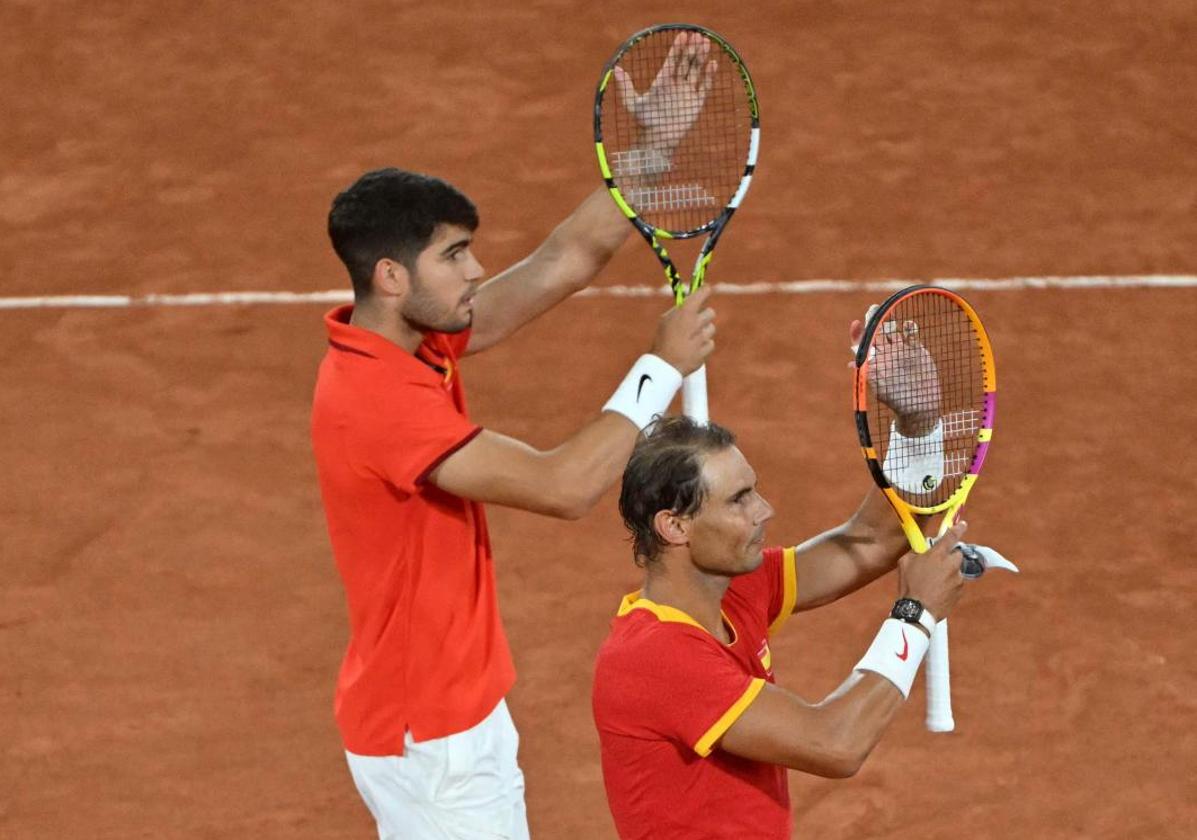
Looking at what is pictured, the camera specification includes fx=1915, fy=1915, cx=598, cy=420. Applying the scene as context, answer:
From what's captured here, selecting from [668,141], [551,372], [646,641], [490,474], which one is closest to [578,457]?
[490,474]

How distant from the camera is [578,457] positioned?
4789 millimetres

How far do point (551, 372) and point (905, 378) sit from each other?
4502 millimetres

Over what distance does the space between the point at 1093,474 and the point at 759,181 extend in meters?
3.01

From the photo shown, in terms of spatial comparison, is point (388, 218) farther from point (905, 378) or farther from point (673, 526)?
point (905, 378)

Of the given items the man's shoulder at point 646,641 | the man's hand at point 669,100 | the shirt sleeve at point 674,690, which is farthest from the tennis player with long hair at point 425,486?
the man's hand at point 669,100

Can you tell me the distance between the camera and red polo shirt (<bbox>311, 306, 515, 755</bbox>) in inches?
190

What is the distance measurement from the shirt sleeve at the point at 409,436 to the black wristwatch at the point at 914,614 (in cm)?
114

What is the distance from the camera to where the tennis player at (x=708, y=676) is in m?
4.23

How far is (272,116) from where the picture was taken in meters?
11.6

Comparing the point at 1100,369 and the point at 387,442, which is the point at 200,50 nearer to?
the point at 1100,369

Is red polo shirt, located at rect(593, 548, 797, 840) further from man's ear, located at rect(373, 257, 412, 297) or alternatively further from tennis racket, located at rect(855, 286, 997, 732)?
man's ear, located at rect(373, 257, 412, 297)

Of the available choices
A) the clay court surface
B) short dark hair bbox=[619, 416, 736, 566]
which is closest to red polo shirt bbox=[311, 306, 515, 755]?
short dark hair bbox=[619, 416, 736, 566]

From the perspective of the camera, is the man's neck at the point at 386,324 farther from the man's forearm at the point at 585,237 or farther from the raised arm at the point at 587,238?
the man's forearm at the point at 585,237

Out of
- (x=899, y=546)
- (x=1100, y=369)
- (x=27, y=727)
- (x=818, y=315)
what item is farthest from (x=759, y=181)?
(x=899, y=546)
